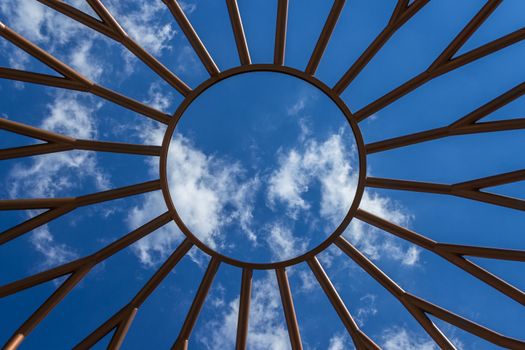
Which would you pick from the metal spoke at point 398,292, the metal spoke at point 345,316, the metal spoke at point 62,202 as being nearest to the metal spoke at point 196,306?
the metal spoke at point 62,202

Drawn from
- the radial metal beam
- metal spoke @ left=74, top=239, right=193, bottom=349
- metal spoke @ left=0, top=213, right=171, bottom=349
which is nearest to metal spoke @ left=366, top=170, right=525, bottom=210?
metal spoke @ left=74, top=239, right=193, bottom=349

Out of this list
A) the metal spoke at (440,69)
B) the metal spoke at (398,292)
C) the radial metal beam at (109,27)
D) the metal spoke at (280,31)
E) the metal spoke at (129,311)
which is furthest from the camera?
the metal spoke at (129,311)

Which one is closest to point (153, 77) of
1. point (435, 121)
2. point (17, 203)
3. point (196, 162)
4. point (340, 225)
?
point (196, 162)

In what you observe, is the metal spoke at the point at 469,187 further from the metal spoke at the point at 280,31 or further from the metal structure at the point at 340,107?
the metal spoke at the point at 280,31

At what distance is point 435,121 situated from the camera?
57.6 feet

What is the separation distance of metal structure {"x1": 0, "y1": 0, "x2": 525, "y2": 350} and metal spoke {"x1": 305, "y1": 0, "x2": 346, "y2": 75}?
0.9 inches

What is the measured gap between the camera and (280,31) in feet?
48.9

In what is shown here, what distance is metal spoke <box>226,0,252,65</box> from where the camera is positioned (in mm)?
14938

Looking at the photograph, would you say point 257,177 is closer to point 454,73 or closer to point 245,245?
point 245,245

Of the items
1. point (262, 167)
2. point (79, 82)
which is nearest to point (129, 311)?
point (262, 167)

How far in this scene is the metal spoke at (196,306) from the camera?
1628 cm

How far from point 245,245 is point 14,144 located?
663cm

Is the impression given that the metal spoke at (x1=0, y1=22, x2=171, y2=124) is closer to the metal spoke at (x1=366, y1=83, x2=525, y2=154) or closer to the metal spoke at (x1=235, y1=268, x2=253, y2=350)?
the metal spoke at (x1=235, y1=268, x2=253, y2=350)

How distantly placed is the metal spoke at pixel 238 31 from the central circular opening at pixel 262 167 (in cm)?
68
